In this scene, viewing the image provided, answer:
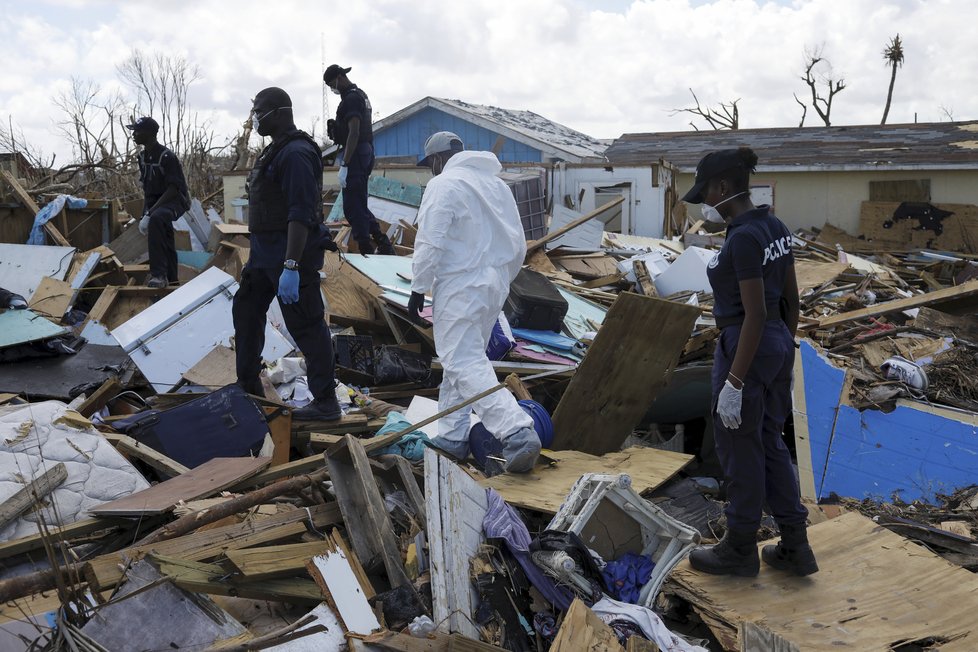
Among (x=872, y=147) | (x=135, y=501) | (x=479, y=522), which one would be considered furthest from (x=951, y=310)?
(x=872, y=147)

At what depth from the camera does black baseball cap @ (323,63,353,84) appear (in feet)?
27.3

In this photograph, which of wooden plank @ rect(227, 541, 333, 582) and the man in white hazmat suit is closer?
wooden plank @ rect(227, 541, 333, 582)

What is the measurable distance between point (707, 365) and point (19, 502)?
4673mm

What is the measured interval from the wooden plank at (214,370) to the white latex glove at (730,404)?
3701 mm

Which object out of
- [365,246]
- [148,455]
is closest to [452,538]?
[148,455]

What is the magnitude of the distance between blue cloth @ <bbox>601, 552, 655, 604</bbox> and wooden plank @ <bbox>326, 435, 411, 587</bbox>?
805 mm

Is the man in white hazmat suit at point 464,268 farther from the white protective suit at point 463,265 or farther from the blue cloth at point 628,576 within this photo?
the blue cloth at point 628,576

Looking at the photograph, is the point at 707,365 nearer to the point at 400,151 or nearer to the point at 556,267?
the point at 556,267

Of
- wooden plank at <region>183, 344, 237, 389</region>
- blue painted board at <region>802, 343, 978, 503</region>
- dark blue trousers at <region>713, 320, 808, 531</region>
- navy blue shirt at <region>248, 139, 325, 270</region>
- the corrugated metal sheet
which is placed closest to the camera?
dark blue trousers at <region>713, 320, 808, 531</region>

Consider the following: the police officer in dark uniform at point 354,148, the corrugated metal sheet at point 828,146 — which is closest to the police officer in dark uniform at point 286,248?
the police officer in dark uniform at point 354,148

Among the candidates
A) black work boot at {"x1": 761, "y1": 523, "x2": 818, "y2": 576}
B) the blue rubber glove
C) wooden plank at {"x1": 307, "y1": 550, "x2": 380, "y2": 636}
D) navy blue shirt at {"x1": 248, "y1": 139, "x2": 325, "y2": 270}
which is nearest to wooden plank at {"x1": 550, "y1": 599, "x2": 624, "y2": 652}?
wooden plank at {"x1": 307, "y1": 550, "x2": 380, "y2": 636}

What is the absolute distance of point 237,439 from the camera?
470 centimetres

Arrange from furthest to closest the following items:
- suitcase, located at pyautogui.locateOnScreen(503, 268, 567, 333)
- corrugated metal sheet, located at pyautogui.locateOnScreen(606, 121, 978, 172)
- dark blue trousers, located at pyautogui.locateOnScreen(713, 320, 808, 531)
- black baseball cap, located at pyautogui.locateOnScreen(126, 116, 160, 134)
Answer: corrugated metal sheet, located at pyautogui.locateOnScreen(606, 121, 978, 172) → black baseball cap, located at pyautogui.locateOnScreen(126, 116, 160, 134) → suitcase, located at pyautogui.locateOnScreen(503, 268, 567, 333) → dark blue trousers, located at pyautogui.locateOnScreen(713, 320, 808, 531)

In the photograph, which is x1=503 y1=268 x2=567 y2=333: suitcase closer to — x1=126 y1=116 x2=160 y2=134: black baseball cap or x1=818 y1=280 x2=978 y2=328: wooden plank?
x1=818 y1=280 x2=978 y2=328: wooden plank
